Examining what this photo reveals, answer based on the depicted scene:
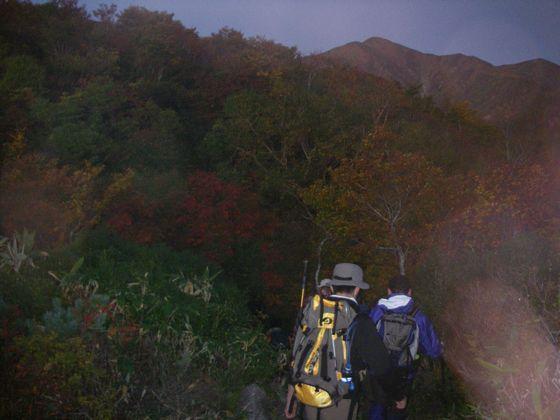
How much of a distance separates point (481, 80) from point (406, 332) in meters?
73.1

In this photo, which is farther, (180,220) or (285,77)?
(285,77)

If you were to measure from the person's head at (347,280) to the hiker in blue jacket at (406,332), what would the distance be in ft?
2.42

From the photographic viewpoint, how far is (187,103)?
29.3 meters

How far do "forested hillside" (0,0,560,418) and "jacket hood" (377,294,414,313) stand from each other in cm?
99

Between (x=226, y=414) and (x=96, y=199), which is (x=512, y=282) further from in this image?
(x=96, y=199)

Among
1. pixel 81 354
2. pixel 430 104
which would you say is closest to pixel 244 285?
pixel 81 354

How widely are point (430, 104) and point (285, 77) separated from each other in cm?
1254

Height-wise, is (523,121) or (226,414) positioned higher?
(523,121)

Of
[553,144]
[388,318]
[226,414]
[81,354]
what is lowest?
[226,414]

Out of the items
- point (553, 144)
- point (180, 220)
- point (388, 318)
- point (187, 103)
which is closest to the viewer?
point (388, 318)

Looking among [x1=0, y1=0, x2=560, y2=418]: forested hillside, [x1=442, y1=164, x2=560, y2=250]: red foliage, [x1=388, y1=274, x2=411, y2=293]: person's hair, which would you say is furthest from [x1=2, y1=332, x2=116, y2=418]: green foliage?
[x1=442, y1=164, x2=560, y2=250]: red foliage

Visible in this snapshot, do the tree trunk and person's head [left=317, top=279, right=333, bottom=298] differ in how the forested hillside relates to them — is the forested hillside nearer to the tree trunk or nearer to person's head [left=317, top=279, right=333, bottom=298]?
the tree trunk

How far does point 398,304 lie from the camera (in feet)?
15.7

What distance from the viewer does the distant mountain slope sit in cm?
4022
